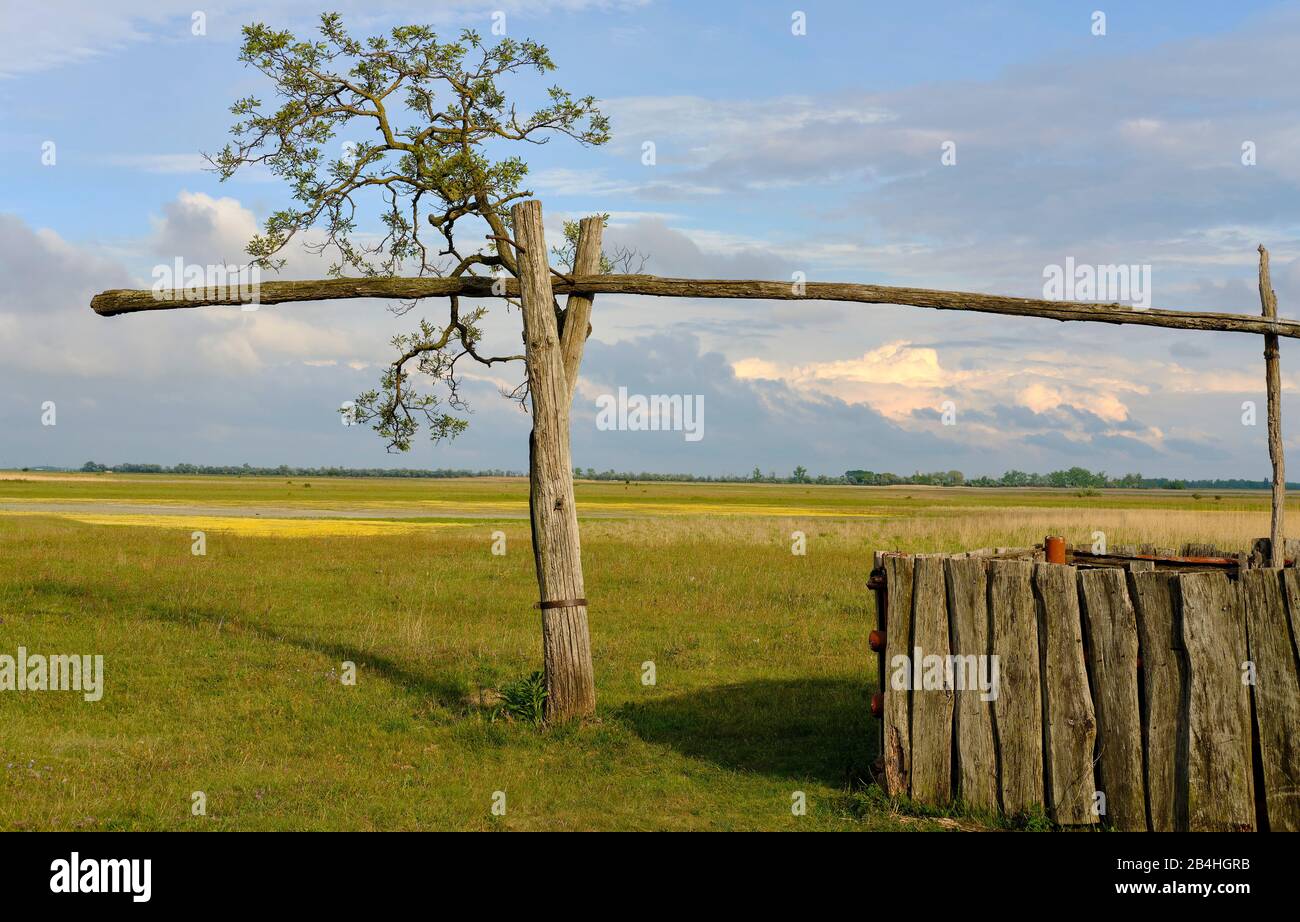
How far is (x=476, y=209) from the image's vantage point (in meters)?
12.6

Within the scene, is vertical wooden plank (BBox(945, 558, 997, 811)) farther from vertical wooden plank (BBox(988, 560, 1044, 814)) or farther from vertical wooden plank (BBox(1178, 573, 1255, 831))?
vertical wooden plank (BBox(1178, 573, 1255, 831))

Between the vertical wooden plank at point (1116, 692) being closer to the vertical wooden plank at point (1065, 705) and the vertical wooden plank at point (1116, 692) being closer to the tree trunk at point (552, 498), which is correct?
the vertical wooden plank at point (1065, 705)

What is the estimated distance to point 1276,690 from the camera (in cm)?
736

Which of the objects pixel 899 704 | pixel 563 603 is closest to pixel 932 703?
pixel 899 704

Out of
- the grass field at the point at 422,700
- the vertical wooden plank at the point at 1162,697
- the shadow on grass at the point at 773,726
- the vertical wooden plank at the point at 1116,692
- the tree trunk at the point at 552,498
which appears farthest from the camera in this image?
the tree trunk at the point at 552,498

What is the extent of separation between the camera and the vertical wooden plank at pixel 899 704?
8484 millimetres

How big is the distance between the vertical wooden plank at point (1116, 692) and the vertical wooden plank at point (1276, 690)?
791 millimetres

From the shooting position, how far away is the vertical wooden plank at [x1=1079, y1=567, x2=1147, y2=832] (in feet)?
25.1

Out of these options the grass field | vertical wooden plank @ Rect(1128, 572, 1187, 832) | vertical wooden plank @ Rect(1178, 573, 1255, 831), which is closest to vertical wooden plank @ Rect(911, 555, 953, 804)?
the grass field

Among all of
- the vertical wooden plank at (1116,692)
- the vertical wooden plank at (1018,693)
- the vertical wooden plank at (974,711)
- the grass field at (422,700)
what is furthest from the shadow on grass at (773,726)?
the vertical wooden plank at (1116,692)

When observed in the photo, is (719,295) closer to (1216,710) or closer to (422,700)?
(422,700)

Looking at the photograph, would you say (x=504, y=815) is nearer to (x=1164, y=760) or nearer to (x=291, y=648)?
(x=1164, y=760)
